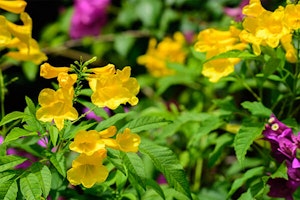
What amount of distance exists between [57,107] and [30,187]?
185mm

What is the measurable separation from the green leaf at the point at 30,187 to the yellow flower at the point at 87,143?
120 millimetres

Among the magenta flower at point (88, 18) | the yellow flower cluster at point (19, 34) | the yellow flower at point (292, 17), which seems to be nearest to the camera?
the yellow flower at point (292, 17)

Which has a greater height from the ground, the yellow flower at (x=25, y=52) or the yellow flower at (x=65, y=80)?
the yellow flower at (x=65, y=80)

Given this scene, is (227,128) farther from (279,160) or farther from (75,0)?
(75,0)

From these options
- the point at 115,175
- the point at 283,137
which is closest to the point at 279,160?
the point at 283,137

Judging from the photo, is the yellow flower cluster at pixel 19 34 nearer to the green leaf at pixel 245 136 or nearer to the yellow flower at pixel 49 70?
the yellow flower at pixel 49 70

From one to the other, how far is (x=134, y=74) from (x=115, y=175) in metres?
1.88

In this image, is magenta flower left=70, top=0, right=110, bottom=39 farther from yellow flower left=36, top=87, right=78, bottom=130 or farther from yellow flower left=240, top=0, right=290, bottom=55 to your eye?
yellow flower left=36, top=87, right=78, bottom=130

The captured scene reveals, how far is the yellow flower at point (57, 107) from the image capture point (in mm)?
1418

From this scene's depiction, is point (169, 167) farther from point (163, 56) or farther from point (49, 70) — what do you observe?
point (163, 56)

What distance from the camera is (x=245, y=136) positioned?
64.6 inches

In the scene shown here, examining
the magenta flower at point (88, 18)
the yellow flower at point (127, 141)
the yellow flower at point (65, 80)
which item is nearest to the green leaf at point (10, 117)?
the yellow flower at point (65, 80)

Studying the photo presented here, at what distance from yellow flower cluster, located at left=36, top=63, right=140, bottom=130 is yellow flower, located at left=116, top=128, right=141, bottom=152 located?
65 millimetres

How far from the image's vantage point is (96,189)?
1.66 metres
